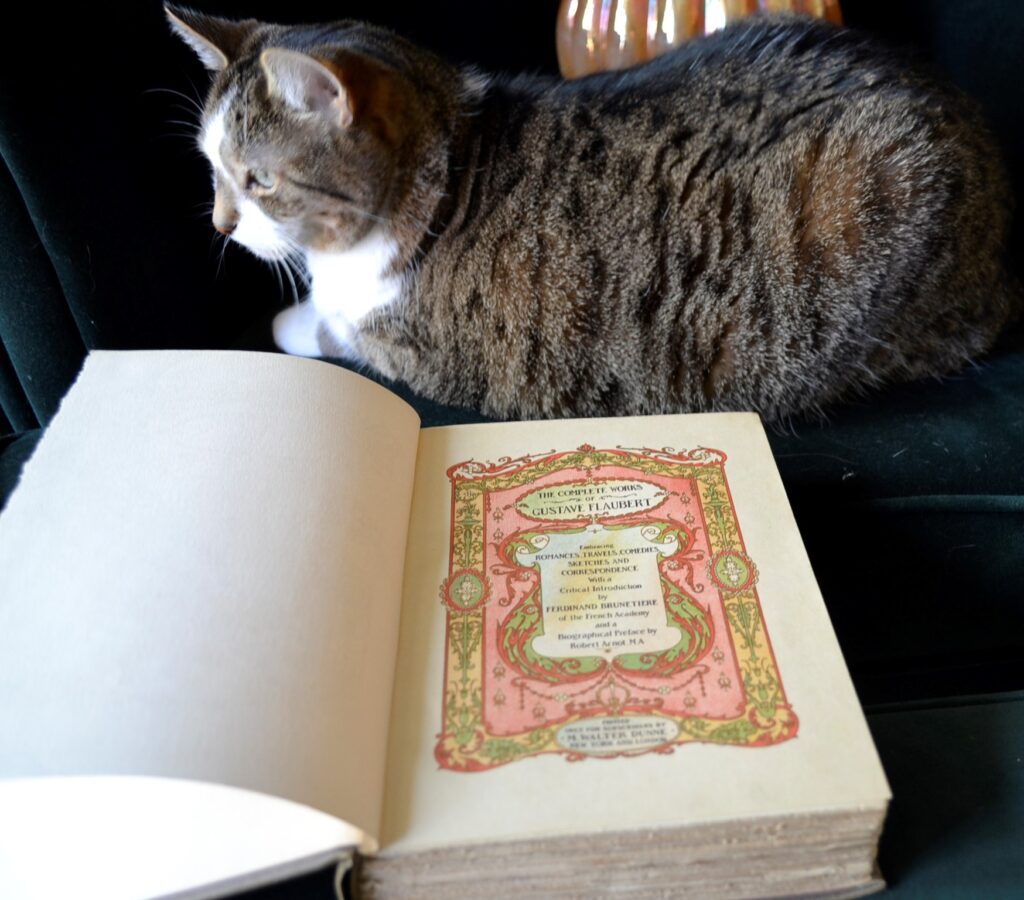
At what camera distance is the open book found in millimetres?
510

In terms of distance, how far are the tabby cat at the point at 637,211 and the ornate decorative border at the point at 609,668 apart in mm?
218

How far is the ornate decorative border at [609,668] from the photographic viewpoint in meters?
0.56

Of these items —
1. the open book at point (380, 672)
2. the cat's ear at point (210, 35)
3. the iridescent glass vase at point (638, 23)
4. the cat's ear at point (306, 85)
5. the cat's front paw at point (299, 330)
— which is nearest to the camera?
A: the open book at point (380, 672)

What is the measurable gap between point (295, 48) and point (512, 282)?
A: 1.10 feet

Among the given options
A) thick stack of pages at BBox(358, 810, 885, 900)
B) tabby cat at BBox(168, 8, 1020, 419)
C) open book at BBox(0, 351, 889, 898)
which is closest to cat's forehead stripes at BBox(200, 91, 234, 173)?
tabby cat at BBox(168, 8, 1020, 419)

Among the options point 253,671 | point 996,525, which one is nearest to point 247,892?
point 253,671

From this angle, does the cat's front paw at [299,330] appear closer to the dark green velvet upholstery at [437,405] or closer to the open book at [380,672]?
the dark green velvet upholstery at [437,405]

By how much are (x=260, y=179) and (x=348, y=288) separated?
0.51ft

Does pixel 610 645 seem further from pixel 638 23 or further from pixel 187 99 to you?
pixel 638 23

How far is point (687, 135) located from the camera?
36.2 inches

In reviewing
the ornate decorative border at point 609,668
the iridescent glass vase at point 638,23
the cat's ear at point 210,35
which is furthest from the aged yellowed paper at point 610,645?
the iridescent glass vase at point 638,23

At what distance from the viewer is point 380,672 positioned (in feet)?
1.92

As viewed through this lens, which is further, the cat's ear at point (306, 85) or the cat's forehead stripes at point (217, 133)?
the cat's forehead stripes at point (217, 133)

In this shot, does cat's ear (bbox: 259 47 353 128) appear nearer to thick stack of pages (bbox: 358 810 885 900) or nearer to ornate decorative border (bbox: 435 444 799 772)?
ornate decorative border (bbox: 435 444 799 772)
